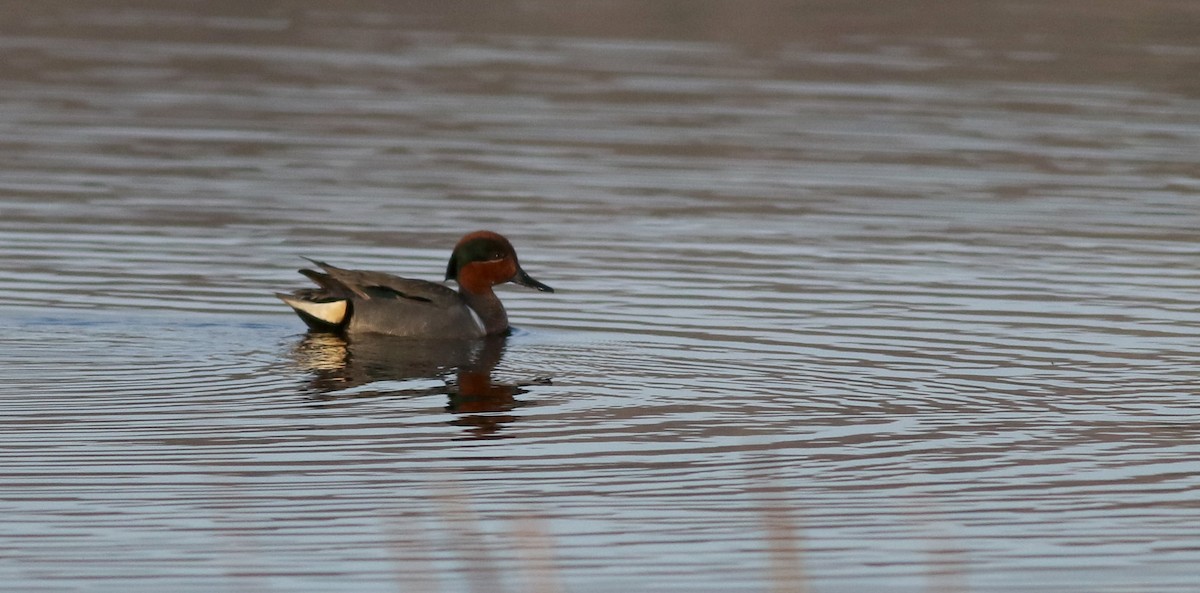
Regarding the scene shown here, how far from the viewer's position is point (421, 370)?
12.3 metres

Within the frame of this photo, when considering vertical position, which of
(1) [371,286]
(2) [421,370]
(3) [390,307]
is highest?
(1) [371,286]

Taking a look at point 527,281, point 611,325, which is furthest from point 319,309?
point 611,325

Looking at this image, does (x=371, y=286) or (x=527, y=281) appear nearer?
(x=371, y=286)

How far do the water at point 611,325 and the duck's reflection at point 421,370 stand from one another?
47mm

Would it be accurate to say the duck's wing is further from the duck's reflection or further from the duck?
the duck's reflection

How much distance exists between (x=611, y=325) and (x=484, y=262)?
97 cm

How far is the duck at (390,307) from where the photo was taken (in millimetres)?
13242

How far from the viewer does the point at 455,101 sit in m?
24.2

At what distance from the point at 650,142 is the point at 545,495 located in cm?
1297

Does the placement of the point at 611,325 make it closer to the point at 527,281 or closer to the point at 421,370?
the point at 527,281

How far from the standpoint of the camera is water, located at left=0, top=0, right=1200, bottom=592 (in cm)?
830

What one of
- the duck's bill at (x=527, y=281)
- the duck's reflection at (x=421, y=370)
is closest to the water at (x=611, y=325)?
the duck's reflection at (x=421, y=370)

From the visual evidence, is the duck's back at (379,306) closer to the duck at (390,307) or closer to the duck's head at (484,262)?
the duck at (390,307)

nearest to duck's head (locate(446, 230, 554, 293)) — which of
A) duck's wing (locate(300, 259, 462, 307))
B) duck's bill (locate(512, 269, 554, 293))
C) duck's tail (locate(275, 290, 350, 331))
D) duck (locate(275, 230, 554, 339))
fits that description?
duck's bill (locate(512, 269, 554, 293))
